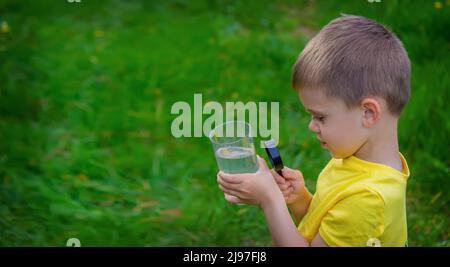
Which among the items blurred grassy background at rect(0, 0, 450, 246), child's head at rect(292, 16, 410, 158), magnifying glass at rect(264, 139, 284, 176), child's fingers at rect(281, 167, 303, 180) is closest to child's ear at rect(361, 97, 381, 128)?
child's head at rect(292, 16, 410, 158)

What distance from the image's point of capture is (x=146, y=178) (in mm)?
3312

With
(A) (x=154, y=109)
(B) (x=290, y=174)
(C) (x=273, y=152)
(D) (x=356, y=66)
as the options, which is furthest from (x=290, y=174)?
(A) (x=154, y=109)

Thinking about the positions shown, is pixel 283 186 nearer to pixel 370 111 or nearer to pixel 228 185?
pixel 228 185

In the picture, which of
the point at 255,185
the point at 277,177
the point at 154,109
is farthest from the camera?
the point at 154,109

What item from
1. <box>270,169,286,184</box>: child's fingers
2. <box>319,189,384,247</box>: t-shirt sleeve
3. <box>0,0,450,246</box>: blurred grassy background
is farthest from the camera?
<box>0,0,450,246</box>: blurred grassy background

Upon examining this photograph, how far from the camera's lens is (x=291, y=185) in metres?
2.13

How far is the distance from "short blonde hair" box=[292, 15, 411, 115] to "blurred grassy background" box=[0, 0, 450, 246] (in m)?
1.14

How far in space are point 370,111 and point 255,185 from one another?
1.26 ft

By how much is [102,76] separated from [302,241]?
8.59 ft

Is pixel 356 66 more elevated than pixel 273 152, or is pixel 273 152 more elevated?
pixel 356 66

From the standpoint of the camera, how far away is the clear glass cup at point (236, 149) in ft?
6.39

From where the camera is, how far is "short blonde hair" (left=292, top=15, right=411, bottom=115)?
5.84 feet

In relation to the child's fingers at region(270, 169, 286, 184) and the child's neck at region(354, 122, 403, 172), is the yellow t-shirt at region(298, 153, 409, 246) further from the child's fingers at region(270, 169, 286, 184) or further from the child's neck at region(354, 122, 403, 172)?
the child's fingers at region(270, 169, 286, 184)

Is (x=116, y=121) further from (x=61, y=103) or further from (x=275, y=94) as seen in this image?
(x=275, y=94)
